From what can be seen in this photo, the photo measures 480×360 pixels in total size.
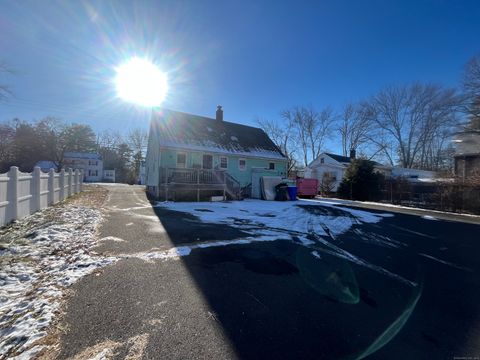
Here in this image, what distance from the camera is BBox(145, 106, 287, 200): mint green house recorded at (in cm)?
1511

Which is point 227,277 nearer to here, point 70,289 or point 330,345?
point 330,345

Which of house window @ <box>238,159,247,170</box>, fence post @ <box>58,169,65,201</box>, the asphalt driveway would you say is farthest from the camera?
house window @ <box>238,159,247,170</box>

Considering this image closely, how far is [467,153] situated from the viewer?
722 inches

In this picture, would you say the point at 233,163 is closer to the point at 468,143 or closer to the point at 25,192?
the point at 25,192

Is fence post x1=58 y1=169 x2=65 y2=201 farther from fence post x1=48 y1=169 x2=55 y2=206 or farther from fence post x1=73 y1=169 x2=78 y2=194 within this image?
fence post x1=73 y1=169 x2=78 y2=194

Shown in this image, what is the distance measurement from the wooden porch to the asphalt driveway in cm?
866

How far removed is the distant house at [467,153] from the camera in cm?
1797

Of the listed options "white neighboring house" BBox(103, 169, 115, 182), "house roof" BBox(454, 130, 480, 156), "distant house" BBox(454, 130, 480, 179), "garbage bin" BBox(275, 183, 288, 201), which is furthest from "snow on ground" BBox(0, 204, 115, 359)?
"white neighboring house" BBox(103, 169, 115, 182)

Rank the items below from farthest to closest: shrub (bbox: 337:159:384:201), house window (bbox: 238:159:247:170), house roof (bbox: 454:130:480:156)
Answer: house window (bbox: 238:159:247:170)
shrub (bbox: 337:159:384:201)
house roof (bbox: 454:130:480:156)

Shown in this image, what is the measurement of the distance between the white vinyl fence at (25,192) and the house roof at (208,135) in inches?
278

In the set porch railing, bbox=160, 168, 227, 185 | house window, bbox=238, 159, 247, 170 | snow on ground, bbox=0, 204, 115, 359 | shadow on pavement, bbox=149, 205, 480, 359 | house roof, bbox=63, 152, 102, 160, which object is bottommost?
shadow on pavement, bbox=149, 205, 480, 359

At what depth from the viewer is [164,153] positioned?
16.2 m

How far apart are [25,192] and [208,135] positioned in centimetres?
1341

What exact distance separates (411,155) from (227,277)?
44.4m
